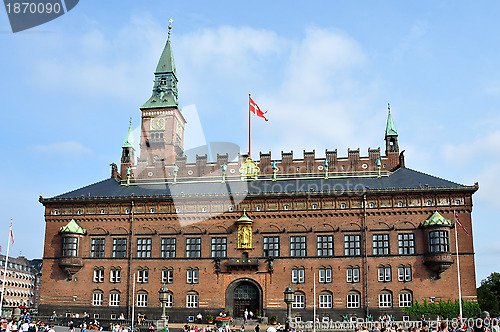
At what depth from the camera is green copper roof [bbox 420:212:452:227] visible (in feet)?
183

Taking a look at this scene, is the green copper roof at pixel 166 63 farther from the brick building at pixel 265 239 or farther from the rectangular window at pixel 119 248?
the rectangular window at pixel 119 248

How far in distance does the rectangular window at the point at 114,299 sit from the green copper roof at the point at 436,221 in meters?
36.1

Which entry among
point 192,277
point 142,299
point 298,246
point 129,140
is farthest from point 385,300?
point 129,140

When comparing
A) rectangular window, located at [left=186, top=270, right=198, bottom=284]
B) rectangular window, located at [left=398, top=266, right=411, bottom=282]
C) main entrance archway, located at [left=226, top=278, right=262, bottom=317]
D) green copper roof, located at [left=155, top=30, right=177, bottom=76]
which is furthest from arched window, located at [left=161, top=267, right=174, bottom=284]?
green copper roof, located at [left=155, top=30, right=177, bottom=76]

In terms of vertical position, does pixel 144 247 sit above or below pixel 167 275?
above

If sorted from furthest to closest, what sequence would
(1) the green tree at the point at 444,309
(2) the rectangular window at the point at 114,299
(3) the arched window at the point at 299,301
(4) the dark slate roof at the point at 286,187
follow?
(2) the rectangular window at the point at 114,299 → (4) the dark slate roof at the point at 286,187 → (3) the arched window at the point at 299,301 → (1) the green tree at the point at 444,309

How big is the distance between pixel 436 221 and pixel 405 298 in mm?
9027

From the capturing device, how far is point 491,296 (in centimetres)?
9081

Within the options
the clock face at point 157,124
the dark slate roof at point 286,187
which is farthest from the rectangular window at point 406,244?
the clock face at point 157,124

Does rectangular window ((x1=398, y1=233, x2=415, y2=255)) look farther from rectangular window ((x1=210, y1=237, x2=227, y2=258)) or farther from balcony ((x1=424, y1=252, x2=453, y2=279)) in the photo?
rectangular window ((x1=210, y1=237, x2=227, y2=258))

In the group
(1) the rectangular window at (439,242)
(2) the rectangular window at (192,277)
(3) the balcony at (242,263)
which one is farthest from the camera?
(2) the rectangular window at (192,277)

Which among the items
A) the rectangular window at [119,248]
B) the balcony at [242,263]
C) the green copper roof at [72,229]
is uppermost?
the green copper roof at [72,229]

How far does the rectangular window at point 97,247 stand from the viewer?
208ft

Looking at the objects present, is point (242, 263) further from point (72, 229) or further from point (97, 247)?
point (72, 229)
